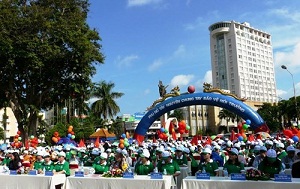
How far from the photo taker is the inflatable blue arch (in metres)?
21.6

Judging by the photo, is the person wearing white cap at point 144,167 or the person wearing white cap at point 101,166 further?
the person wearing white cap at point 101,166

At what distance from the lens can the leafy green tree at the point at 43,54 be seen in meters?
26.0

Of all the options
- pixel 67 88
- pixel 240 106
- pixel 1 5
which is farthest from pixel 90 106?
pixel 240 106

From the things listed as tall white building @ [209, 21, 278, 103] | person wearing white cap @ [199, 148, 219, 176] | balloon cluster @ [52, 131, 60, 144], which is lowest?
person wearing white cap @ [199, 148, 219, 176]

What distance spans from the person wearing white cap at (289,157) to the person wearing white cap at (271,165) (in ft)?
6.11

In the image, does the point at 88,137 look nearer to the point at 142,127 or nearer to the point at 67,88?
the point at 67,88

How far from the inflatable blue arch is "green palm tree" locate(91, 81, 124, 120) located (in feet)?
97.4

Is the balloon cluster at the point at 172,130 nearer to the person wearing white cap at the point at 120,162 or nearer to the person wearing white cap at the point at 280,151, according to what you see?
the person wearing white cap at the point at 280,151

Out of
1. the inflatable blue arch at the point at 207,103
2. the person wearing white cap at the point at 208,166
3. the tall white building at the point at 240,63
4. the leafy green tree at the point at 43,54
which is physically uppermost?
the tall white building at the point at 240,63

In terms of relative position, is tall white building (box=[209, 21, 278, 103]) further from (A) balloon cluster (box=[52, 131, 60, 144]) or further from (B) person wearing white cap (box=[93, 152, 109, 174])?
(B) person wearing white cap (box=[93, 152, 109, 174])

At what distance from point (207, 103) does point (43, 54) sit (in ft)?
43.0

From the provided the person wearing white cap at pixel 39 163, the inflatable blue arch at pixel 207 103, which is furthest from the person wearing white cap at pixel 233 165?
the inflatable blue arch at pixel 207 103

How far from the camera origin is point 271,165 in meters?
7.81

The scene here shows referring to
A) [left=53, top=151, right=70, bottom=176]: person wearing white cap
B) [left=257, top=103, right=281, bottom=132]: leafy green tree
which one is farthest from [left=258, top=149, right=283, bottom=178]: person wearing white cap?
[left=257, top=103, right=281, bottom=132]: leafy green tree
